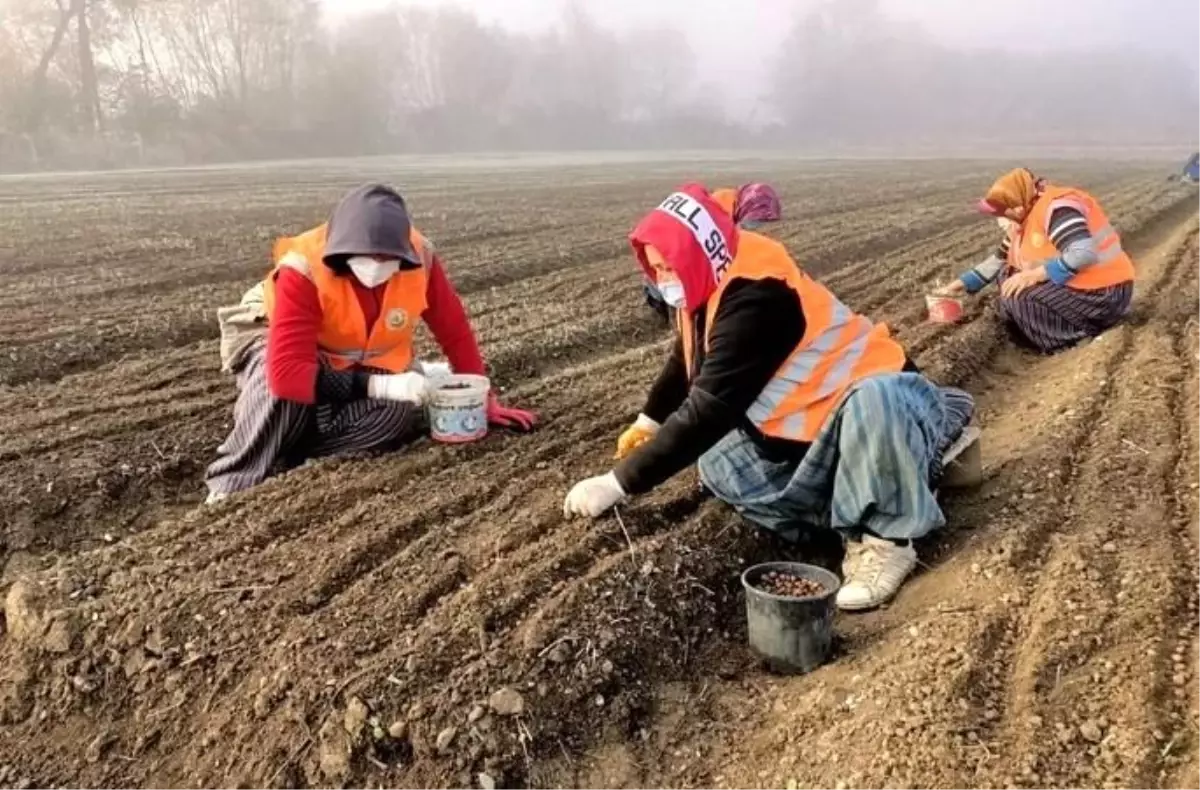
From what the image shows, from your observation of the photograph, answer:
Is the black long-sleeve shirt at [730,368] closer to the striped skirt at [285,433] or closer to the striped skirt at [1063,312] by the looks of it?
the striped skirt at [285,433]

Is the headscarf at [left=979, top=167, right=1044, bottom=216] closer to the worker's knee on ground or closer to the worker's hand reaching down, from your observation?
the worker's hand reaching down

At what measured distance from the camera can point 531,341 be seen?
23.5 feet

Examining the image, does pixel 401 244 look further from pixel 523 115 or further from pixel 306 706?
pixel 523 115

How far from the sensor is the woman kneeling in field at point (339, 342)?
4176 mm

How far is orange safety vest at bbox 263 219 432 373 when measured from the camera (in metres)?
4.23

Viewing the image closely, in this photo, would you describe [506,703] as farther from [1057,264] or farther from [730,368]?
[1057,264]

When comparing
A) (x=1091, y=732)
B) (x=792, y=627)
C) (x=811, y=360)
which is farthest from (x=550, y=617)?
(x=1091, y=732)

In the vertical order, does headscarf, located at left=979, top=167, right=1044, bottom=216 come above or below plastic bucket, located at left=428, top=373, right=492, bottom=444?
above

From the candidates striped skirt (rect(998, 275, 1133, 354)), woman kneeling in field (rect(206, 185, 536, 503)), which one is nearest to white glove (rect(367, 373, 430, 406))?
woman kneeling in field (rect(206, 185, 536, 503))

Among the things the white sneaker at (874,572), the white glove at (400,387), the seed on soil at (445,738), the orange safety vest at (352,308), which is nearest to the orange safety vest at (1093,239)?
the white sneaker at (874,572)

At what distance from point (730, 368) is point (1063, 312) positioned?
164 inches

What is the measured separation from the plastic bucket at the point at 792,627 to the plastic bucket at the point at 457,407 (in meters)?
1.76

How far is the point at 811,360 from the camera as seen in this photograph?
3.51 m

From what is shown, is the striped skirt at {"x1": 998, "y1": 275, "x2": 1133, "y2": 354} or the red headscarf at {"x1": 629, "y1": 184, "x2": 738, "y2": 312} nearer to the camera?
the red headscarf at {"x1": 629, "y1": 184, "x2": 738, "y2": 312}
